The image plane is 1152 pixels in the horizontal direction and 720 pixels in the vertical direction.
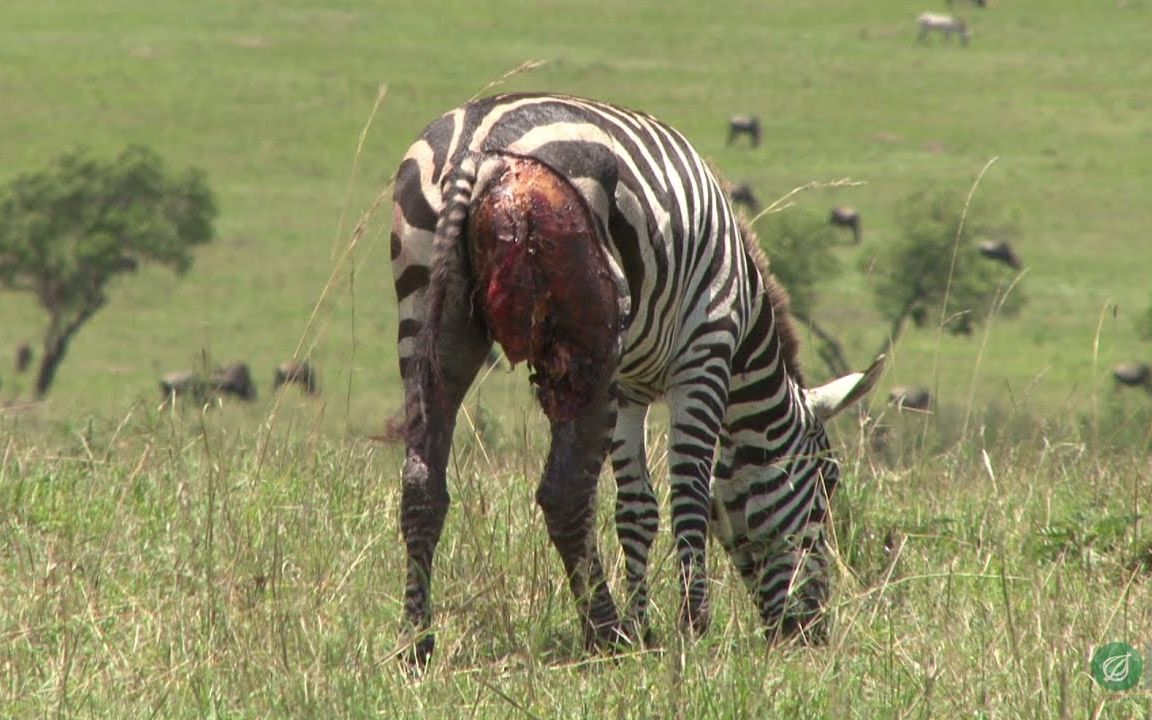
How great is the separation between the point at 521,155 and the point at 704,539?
144 centimetres

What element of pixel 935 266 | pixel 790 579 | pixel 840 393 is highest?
pixel 840 393

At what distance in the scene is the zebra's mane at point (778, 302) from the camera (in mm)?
5840

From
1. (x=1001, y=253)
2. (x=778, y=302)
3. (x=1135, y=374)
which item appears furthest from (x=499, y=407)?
(x=1001, y=253)

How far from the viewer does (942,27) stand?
217 ft

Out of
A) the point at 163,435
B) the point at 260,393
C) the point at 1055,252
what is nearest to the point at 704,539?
the point at 163,435

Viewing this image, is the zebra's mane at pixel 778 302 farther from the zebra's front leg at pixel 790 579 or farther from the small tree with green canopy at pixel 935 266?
the small tree with green canopy at pixel 935 266

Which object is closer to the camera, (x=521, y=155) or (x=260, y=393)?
(x=521, y=155)

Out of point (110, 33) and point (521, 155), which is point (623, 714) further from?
point (110, 33)

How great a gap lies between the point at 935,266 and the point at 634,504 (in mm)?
35980

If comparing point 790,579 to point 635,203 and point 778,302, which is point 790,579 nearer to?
point 778,302

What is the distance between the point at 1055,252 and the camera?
4422cm

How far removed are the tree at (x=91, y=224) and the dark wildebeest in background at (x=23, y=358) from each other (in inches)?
100

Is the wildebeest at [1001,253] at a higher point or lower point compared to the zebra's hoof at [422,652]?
lower

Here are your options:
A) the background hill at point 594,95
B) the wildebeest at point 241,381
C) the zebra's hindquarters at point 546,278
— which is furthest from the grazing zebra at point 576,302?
the wildebeest at point 241,381
